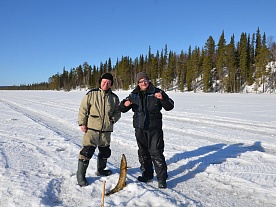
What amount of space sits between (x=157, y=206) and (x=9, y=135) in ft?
20.2

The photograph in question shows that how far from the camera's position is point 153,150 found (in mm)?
3926

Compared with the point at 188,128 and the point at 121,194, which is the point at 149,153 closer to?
the point at 121,194

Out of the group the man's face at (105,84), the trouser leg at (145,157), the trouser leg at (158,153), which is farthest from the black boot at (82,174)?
the man's face at (105,84)

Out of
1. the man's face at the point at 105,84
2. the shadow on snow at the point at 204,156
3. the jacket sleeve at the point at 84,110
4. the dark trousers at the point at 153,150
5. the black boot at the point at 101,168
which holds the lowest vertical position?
the shadow on snow at the point at 204,156

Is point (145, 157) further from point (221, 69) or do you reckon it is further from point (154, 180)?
point (221, 69)

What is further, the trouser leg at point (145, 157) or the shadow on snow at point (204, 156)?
the shadow on snow at point (204, 156)

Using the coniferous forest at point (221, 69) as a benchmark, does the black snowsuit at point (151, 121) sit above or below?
below

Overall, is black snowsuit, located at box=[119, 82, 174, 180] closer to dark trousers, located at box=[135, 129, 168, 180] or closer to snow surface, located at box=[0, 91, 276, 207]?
dark trousers, located at box=[135, 129, 168, 180]

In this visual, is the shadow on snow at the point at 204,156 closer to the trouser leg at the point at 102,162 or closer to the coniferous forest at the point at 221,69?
the trouser leg at the point at 102,162

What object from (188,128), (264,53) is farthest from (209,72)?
(188,128)

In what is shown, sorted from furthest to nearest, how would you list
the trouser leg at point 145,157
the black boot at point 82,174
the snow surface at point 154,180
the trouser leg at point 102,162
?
the trouser leg at point 102,162 → the trouser leg at point 145,157 → the black boot at point 82,174 → the snow surface at point 154,180

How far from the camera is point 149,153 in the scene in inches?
165

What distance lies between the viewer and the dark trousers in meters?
3.90

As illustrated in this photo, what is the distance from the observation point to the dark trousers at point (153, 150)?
12.8 feet
